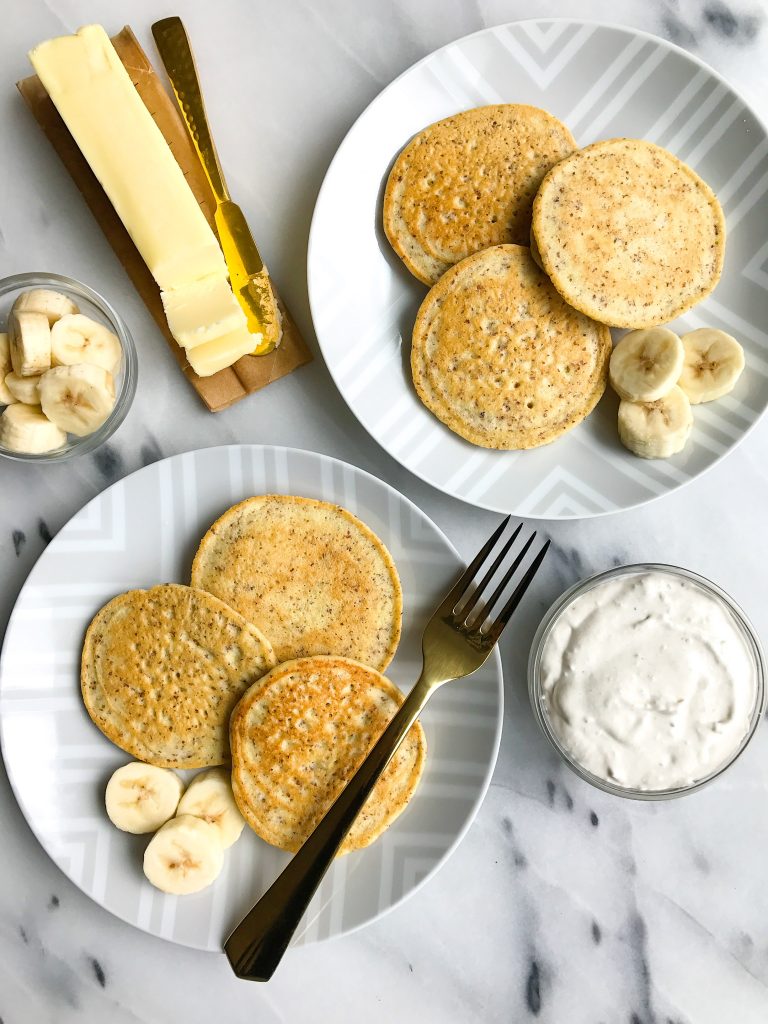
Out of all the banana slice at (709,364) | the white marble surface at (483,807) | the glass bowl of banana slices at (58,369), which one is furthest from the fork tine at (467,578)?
the glass bowl of banana slices at (58,369)

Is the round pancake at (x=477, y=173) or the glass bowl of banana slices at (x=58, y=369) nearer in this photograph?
the glass bowl of banana slices at (x=58, y=369)

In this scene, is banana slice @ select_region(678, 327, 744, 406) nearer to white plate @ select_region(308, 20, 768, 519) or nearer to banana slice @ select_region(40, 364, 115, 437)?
white plate @ select_region(308, 20, 768, 519)

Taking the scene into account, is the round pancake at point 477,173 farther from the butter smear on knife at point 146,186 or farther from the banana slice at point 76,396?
the banana slice at point 76,396

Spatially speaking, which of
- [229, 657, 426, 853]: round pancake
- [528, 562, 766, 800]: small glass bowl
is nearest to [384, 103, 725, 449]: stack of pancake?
[528, 562, 766, 800]: small glass bowl

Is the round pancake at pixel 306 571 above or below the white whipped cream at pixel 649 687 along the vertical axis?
above

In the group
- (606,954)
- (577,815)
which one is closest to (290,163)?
(577,815)

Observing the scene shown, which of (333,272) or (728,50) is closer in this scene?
(333,272)

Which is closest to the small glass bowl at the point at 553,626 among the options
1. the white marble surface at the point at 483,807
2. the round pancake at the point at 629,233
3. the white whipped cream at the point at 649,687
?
the white whipped cream at the point at 649,687

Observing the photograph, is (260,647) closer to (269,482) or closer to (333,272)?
(269,482)
